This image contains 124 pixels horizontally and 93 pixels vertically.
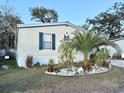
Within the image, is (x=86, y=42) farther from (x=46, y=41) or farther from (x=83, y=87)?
→ (x=46, y=41)

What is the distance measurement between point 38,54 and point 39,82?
30.7ft

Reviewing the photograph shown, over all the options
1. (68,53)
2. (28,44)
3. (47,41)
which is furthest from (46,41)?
(68,53)

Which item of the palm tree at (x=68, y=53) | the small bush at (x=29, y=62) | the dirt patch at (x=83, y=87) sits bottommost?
the dirt patch at (x=83, y=87)

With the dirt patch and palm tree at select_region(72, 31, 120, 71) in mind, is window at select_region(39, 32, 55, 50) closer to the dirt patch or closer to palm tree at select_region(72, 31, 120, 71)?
palm tree at select_region(72, 31, 120, 71)

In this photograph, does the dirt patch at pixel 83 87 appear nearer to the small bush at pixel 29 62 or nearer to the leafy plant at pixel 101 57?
the leafy plant at pixel 101 57

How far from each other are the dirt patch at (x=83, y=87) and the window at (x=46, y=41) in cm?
925

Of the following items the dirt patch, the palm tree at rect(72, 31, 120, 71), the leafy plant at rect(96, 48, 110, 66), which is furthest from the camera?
the leafy plant at rect(96, 48, 110, 66)

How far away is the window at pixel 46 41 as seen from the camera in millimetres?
21422

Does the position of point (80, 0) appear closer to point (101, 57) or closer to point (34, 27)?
point (34, 27)

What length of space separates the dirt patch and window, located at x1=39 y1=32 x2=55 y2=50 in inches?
364

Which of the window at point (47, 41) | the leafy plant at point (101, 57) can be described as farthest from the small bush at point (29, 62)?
the leafy plant at point (101, 57)

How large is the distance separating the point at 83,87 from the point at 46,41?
11190 millimetres

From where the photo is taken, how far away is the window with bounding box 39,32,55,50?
21422 millimetres

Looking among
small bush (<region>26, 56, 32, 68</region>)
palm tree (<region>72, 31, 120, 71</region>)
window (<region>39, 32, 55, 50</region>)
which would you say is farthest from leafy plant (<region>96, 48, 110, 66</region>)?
small bush (<region>26, 56, 32, 68</region>)
